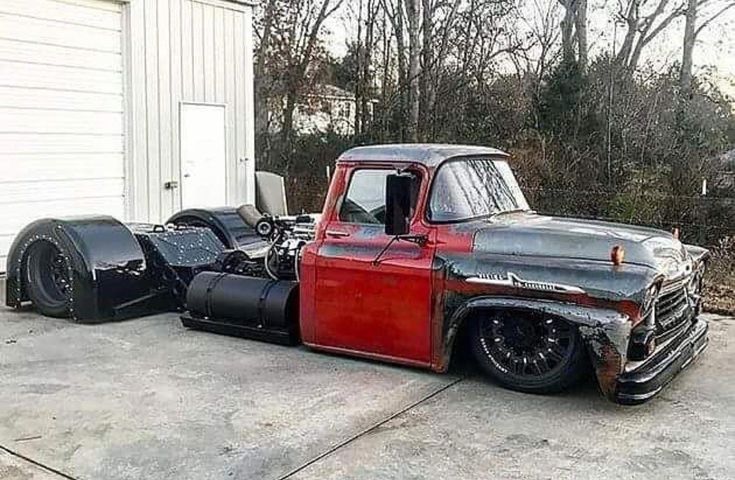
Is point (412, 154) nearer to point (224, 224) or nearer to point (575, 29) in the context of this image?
point (224, 224)

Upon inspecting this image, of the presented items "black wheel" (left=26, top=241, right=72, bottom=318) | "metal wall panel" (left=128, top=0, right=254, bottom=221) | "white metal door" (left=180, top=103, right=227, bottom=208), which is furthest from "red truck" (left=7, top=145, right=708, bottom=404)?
Answer: "white metal door" (left=180, top=103, right=227, bottom=208)

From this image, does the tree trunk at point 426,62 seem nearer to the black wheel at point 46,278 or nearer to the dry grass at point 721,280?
the dry grass at point 721,280

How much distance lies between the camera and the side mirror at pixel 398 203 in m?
5.21

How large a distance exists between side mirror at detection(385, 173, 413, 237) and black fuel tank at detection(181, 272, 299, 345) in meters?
1.31

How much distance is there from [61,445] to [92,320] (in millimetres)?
2997

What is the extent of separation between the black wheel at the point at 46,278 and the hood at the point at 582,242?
4.29 metres

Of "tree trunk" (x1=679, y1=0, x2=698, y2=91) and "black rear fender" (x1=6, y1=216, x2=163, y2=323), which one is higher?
"tree trunk" (x1=679, y1=0, x2=698, y2=91)

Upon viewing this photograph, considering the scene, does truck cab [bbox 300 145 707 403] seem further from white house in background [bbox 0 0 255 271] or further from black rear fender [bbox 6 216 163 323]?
white house in background [bbox 0 0 255 271]

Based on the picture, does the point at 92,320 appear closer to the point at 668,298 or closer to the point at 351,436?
the point at 351,436

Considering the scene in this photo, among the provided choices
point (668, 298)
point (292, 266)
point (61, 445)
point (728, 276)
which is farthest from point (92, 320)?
point (728, 276)

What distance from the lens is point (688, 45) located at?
14930mm

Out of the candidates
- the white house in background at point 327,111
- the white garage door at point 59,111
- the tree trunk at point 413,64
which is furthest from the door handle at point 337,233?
the white house in background at point 327,111

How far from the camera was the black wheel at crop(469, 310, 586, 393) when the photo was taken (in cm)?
489

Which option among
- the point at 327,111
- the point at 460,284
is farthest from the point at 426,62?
the point at 460,284
